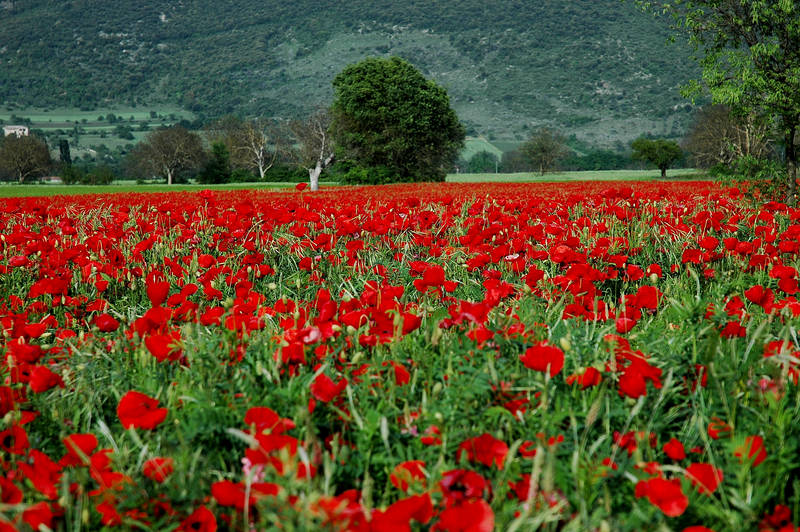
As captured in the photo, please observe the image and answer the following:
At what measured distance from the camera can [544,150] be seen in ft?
274

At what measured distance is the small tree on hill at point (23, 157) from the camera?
82000 millimetres

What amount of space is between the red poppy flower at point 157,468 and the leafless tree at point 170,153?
3683 inches

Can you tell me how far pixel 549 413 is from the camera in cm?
177

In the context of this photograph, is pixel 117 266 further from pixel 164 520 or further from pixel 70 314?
pixel 164 520

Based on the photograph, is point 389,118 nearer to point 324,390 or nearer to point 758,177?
point 758,177

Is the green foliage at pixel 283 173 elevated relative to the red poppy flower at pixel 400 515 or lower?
elevated

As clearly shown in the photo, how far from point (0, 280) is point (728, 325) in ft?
16.7

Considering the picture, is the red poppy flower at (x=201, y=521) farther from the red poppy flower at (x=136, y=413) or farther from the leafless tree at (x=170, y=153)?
the leafless tree at (x=170, y=153)

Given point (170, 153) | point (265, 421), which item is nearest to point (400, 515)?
point (265, 421)

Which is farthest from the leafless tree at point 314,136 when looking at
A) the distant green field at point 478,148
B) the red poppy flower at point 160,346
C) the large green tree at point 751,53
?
the distant green field at point 478,148

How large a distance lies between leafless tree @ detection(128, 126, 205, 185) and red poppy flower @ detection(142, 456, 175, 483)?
93548mm

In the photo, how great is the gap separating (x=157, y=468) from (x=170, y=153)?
96.1 m

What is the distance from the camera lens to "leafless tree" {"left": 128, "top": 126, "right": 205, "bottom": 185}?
89.1m

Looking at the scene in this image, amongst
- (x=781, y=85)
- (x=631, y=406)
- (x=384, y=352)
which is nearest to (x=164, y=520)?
(x=384, y=352)
